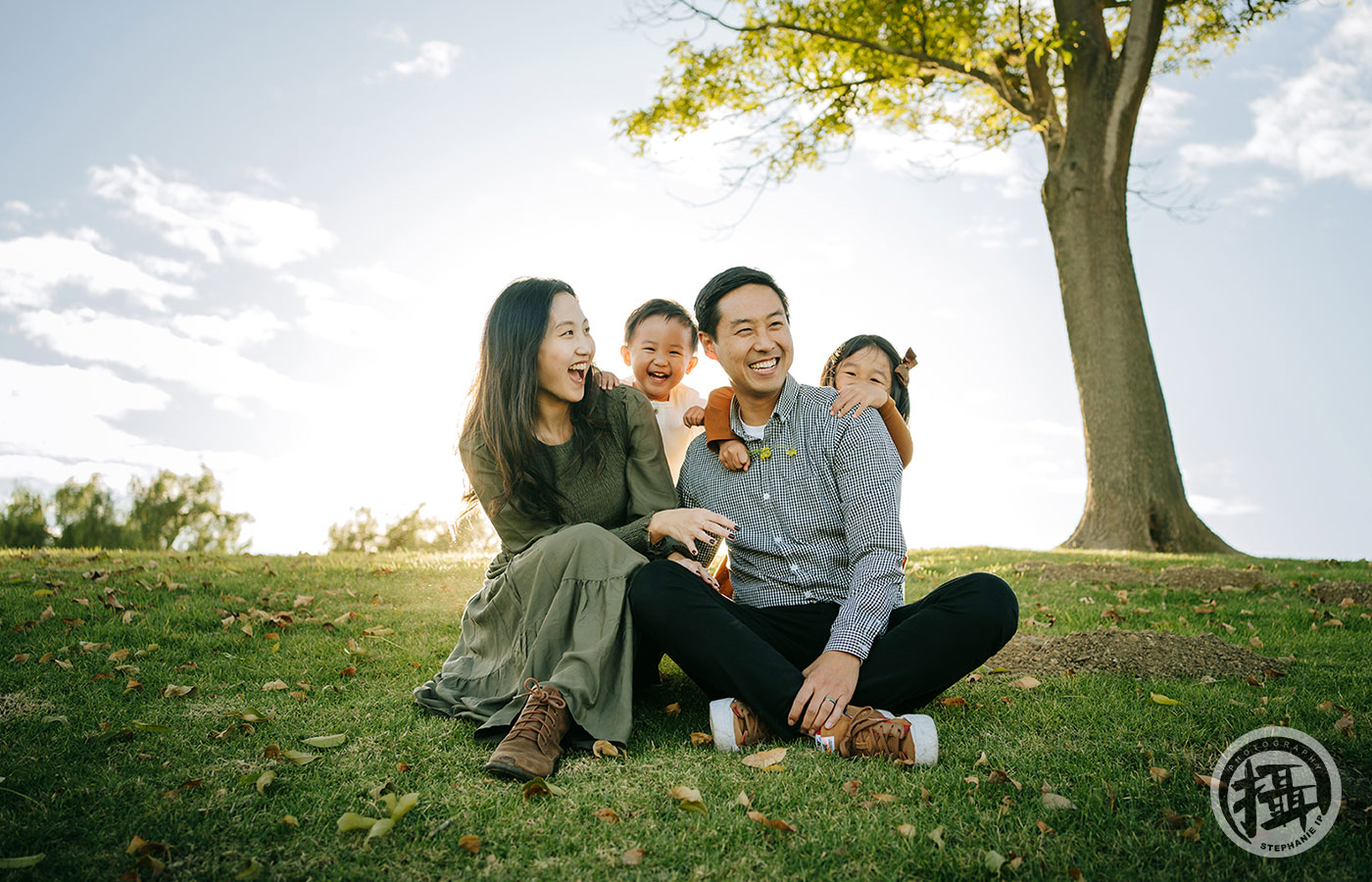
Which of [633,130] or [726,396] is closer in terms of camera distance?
[726,396]

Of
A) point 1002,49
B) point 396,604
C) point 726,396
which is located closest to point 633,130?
point 1002,49

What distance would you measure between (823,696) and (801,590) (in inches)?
25.3

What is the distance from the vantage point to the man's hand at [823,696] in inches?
122

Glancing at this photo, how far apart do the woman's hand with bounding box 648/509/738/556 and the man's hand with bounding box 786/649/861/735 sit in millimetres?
614

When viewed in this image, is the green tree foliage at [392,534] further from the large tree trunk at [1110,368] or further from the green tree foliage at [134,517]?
the large tree trunk at [1110,368]

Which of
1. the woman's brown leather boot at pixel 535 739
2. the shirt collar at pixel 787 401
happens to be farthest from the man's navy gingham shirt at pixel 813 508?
the woman's brown leather boot at pixel 535 739

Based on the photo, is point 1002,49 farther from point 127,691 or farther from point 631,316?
point 127,691

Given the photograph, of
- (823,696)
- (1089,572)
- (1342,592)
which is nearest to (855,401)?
(823,696)

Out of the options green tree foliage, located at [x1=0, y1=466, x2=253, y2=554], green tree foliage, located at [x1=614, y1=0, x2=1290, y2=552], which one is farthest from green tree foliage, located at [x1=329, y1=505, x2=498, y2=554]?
green tree foliage, located at [x1=614, y1=0, x2=1290, y2=552]

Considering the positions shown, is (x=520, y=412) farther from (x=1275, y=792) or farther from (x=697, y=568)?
(x=1275, y=792)

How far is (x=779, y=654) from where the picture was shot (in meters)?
3.28

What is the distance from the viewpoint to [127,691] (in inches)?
155

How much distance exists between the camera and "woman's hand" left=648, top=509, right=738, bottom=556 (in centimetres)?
Answer: 341

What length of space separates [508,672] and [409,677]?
39.7 inches
